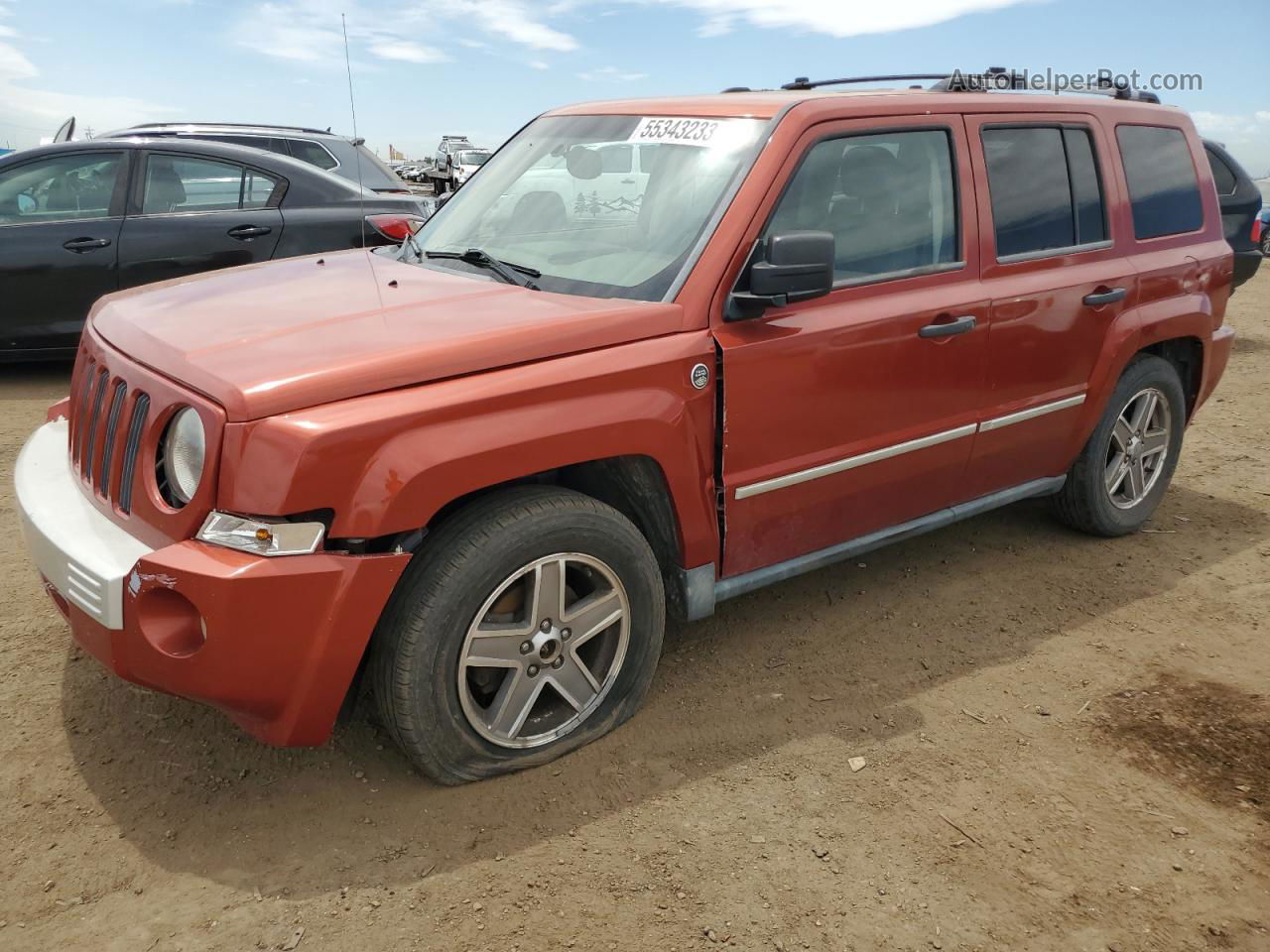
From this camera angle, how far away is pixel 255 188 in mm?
7324

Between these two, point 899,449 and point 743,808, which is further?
point 899,449

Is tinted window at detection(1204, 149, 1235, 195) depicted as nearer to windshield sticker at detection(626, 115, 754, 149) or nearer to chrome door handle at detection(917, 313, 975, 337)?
chrome door handle at detection(917, 313, 975, 337)

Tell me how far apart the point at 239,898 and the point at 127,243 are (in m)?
5.58

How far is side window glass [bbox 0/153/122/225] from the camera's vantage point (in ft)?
22.5

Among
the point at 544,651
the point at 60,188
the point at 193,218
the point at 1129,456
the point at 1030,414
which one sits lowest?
the point at 544,651

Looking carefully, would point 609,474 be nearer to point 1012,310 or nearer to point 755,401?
point 755,401

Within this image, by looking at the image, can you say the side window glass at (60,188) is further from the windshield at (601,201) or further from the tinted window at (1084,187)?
the tinted window at (1084,187)

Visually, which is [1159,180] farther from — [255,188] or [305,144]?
[305,144]

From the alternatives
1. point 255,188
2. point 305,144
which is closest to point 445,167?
point 305,144

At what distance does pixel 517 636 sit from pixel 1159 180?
11.5 ft

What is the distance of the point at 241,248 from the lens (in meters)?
7.15

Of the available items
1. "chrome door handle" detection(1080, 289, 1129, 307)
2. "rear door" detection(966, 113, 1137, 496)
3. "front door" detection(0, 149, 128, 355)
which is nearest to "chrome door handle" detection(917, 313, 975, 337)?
"rear door" detection(966, 113, 1137, 496)

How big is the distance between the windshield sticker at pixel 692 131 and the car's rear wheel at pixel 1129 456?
2.20 meters

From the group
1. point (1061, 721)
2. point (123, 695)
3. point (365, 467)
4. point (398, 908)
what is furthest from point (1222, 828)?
point (123, 695)
